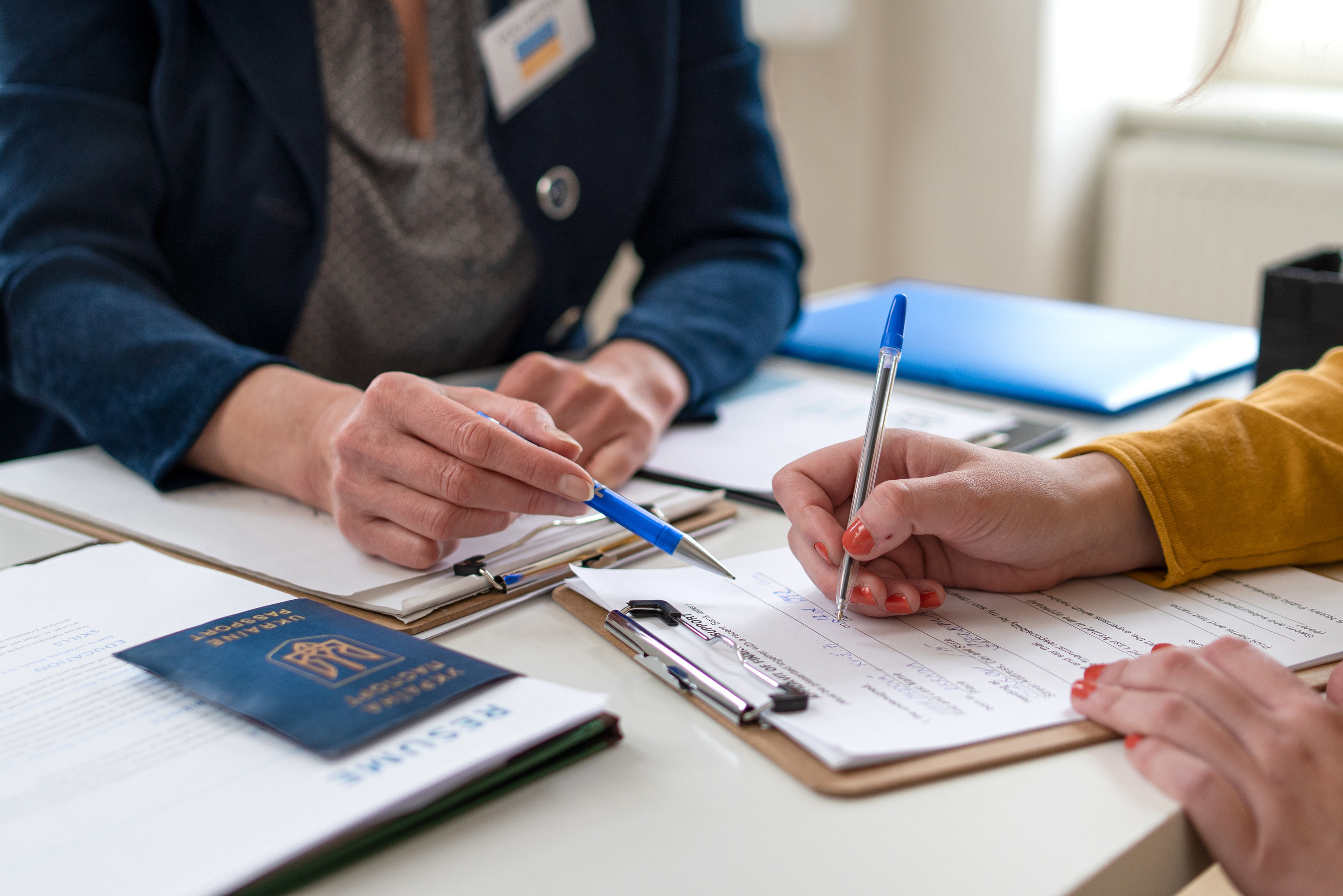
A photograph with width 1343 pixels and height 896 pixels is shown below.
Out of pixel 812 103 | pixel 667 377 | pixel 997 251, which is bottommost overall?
pixel 997 251

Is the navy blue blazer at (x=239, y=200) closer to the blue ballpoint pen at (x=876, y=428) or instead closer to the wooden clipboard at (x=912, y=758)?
the blue ballpoint pen at (x=876, y=428)

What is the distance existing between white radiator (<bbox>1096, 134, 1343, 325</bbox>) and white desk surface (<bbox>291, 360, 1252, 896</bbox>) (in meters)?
2.11

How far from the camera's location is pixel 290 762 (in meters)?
0.46

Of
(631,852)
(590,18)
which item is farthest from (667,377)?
(631,852)

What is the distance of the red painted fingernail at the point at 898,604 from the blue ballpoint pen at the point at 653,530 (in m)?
0.10

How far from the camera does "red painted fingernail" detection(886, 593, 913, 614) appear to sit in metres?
0.60

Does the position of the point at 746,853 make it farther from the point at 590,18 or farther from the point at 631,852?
the point at 590,18

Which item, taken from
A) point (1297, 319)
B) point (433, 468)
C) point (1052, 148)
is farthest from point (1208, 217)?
point (433, 468)

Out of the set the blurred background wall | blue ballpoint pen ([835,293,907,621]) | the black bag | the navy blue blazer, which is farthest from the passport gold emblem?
the blurred background wall

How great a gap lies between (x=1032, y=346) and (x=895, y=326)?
0.60 metres

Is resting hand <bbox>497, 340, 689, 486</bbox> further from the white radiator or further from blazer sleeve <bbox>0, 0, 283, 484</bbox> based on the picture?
the white radiator

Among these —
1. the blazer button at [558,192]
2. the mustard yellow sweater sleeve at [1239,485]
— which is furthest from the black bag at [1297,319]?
the blazer button at [558,192]

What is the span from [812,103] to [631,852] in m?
2.60

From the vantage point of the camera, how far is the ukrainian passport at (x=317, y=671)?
474 millimetres
